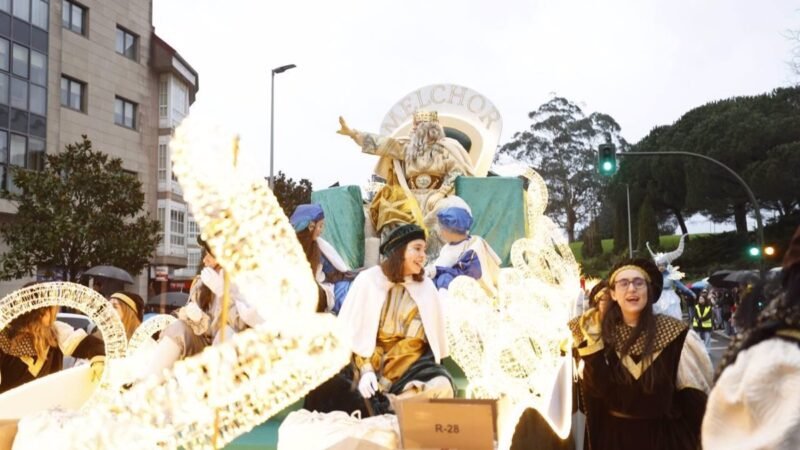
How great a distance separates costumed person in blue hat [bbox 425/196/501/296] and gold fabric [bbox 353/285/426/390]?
2.98 metres

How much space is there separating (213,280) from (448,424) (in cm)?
197

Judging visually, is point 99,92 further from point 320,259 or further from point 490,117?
point 320,259

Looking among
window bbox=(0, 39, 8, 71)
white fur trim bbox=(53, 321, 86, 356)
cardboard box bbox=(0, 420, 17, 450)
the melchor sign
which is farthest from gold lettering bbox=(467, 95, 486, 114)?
window bbox=(0, 39, 8, 71)

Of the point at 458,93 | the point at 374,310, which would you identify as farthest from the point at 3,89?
the point at 374,310

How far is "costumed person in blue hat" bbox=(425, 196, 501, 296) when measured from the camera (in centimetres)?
857

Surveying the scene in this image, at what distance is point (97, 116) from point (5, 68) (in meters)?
4.12

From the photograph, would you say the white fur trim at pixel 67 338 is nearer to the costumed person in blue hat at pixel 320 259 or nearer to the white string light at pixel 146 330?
the white string light at pixel 146 330

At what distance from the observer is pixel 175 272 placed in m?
34.7

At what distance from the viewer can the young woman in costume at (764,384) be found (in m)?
1.95

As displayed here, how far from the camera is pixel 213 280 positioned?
500 centimetres

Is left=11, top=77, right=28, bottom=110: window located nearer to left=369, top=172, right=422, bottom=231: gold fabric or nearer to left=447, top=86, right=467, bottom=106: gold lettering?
left=447, top=86, right=467, bottom=106: gold lettering

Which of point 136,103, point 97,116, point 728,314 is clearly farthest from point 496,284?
point 136,103

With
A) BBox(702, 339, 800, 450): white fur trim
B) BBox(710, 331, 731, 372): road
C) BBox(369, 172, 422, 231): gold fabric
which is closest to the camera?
BBox(702, 339, 800, 450): white fur trim

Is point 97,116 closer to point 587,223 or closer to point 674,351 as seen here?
point 674,351
